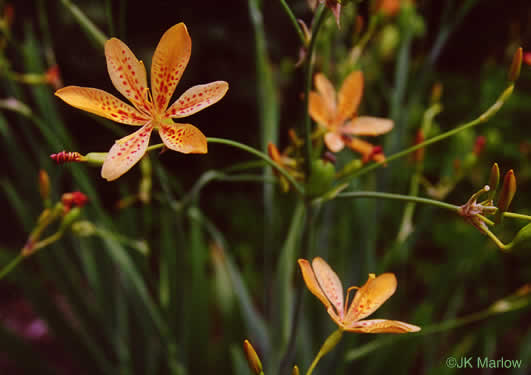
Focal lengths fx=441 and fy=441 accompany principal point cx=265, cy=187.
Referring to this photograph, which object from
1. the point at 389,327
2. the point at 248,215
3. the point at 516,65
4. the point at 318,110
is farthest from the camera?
the point at 248,215

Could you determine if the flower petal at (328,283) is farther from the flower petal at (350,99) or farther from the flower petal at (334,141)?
the flower petal at (350,99)

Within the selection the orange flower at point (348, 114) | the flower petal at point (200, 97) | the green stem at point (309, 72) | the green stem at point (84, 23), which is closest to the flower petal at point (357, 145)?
the orange flower at point (348, 114)

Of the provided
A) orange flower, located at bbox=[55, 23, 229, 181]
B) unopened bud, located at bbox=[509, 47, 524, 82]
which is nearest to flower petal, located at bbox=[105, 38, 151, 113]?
orange flower, located at bbox=[55, 23, 229, 181]

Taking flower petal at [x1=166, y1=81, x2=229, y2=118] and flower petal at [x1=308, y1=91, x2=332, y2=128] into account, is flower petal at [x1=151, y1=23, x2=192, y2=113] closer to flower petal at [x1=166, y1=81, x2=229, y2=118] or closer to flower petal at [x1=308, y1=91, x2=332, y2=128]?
flower petal at [x1=166, y1=81, x2=229, y2=118]

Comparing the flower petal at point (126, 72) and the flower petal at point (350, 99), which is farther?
the flower petal at point (350, 99)

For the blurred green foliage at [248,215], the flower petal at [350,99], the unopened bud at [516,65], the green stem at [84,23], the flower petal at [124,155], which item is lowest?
the blurred green foliage at [248,215]

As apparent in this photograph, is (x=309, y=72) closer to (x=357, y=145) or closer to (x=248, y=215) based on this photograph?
(x=357, y=145)

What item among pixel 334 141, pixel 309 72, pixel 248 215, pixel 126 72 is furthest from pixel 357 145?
pixel 248 215
